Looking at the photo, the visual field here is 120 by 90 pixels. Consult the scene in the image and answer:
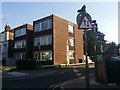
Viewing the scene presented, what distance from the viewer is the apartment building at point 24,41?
51.0m

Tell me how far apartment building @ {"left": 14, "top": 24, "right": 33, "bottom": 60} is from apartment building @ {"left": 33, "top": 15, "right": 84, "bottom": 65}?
13.7 feet

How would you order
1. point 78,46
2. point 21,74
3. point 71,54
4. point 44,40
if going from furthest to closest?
Answer: point 78,46 → point 71,54 → point 44,40 → point 21,74

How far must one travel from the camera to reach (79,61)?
1984 inches

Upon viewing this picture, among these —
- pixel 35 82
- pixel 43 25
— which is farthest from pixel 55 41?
pixel 35 82

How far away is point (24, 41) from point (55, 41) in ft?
37.1

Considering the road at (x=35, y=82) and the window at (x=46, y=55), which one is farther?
the window at (x=46, y=55)

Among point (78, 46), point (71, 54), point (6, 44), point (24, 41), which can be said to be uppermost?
point (24, 41)

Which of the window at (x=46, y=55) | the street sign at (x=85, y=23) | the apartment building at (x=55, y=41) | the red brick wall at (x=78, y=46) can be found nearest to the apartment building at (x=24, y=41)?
the apartment building at (x=55, y=41)

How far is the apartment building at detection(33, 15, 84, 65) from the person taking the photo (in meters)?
42.6

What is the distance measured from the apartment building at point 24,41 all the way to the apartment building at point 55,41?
13.7ft

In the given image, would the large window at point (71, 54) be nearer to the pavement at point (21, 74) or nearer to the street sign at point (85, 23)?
the pavement at point (21, 74)

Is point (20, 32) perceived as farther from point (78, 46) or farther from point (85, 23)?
point (85, 23)

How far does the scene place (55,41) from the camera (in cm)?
4281

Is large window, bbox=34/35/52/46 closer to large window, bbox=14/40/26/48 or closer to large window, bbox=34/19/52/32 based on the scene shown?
large window, bbox=34/19/52/32
